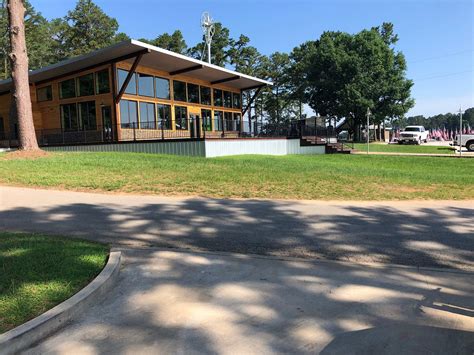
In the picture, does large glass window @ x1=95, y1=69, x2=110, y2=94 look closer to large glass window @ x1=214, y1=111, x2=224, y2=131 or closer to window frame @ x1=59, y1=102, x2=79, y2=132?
window frame @ x1=59, y1=102, x2=79, y2=132

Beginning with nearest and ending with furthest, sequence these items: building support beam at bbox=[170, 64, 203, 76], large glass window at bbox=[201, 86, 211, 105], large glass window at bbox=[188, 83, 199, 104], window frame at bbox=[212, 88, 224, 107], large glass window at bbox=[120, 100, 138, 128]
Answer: large glass window at bbox=[120, 100, 138, 128]
building support beam at bbox=[170, 64, 203, 76]
large glass window at bbox=[188, 83, 199, 104]
large glass window at bbox=[201, 86, 211, 105]
window frame at bbox=[212, 88, 224, 107]

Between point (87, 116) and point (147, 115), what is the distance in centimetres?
369

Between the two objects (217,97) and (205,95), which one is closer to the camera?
(205,95)

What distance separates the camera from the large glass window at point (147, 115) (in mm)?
25359

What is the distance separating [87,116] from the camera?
85.5 ft

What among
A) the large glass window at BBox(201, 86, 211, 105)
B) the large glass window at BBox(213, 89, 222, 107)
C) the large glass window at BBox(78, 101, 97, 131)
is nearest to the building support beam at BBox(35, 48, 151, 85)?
the large glass window at BBox(78, 101, 97, 131)

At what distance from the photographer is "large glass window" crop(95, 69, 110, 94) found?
80.2ft

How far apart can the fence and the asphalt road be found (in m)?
13.8

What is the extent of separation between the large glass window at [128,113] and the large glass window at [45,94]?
6.64 m

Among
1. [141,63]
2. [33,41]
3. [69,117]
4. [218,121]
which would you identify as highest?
[33,41]

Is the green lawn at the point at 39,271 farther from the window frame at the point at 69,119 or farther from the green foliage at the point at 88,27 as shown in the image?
the green foliage at the point at 88,27

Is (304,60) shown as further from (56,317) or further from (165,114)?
(56,317)

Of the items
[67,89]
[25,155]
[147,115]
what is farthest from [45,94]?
[25,155]

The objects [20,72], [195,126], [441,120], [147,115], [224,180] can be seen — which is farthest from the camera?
[441,120]
